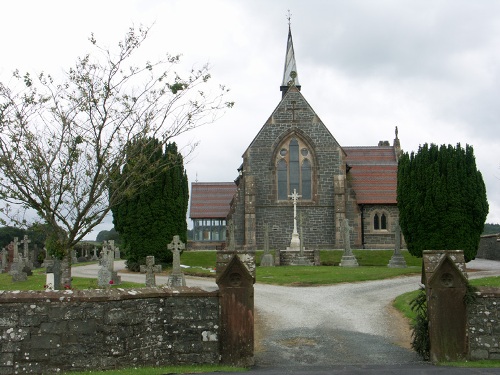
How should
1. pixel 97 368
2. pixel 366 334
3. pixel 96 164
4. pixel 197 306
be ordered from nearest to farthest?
pixel 97 368 < pixel 197 306 < pixel 366 334 < pixel 96 164

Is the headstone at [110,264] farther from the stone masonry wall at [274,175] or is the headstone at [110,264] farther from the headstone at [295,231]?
the stone masonry wall at [274,175]

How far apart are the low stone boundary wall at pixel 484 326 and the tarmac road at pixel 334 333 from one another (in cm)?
93

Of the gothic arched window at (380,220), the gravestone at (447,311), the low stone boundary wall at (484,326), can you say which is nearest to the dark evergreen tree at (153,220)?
the gothic arched window at (380,220)

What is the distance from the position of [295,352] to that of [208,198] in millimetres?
33903

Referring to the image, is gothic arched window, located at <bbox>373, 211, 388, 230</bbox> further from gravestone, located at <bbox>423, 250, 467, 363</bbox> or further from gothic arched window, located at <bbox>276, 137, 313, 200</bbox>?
gravestone, located at <bbox>423, 250, 467, 363</bbox>

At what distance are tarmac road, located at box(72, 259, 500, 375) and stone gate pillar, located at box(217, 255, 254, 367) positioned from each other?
39 centimetres

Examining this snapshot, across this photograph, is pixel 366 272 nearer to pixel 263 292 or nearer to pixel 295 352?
pixel 263 292

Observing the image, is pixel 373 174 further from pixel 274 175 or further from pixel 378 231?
pixel 274 175

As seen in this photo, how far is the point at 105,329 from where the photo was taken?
879 centimetres

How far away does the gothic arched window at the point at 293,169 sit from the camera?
38.6 metres

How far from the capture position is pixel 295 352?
10648mm

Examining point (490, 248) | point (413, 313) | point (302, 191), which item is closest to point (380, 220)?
point (302, 191)

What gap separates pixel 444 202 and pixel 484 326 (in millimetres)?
16929

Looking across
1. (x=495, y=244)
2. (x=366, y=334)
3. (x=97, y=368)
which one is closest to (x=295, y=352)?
(x=366, y=334)
